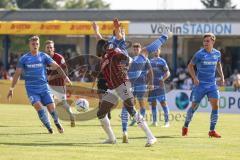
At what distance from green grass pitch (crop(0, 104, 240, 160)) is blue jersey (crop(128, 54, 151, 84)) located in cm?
158

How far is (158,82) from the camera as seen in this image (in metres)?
25.5

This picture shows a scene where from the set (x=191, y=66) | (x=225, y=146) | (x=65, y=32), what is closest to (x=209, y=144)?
(x=225, y=146)

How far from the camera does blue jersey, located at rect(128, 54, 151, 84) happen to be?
22800 mm

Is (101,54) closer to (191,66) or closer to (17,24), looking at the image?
(191,66)

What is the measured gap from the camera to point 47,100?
63.4 ft

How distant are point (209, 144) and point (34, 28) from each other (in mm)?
29018

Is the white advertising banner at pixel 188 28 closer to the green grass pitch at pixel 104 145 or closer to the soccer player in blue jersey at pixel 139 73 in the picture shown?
the soccer player in blue jersey at pixel 139 73

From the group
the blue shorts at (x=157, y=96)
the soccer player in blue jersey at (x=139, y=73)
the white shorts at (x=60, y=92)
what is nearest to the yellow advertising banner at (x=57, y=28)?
the blue shorts at (x=157, y=96)

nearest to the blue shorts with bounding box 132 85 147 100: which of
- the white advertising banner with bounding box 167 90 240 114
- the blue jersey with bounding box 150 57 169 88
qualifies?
the blue jersey with bounding box 150 57 169 88

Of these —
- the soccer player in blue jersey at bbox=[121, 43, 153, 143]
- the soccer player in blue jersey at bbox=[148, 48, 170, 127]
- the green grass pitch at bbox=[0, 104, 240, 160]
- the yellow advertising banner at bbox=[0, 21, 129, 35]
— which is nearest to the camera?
the green grass pitch at bbox=[0, 104, 240, 160]

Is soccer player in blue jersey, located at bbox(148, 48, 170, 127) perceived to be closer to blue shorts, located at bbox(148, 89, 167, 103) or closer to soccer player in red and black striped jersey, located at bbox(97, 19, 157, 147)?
blue shorts, located at bbox(148, 89, 167, 103)

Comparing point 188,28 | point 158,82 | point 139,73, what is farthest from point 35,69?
point 188,28

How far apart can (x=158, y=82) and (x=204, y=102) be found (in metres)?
10.1

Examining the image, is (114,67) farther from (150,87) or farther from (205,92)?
(150,87)
